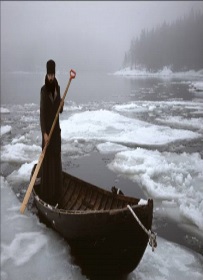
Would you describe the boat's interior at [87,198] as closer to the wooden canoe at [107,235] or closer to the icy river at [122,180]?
the wooden canoe at [107,235]

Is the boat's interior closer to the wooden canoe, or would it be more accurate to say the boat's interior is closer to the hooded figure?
the wooden canoe

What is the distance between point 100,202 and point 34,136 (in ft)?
33.0

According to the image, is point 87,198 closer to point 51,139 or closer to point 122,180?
point 51,139

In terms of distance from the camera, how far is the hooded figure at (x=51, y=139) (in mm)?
5164

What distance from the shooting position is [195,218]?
641cm

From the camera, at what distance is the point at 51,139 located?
5434 mm

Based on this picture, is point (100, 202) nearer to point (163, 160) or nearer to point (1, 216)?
point (1, 216)

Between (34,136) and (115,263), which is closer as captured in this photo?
(115,263)

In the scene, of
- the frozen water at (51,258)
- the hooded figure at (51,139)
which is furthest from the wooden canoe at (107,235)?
the hooded figure at (51,139)

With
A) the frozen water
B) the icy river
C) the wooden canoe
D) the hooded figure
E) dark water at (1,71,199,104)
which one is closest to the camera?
the wooden canoe

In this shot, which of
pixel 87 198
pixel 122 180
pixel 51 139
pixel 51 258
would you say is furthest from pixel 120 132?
pixel 51 258

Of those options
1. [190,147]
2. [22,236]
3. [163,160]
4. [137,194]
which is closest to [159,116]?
[190,147]

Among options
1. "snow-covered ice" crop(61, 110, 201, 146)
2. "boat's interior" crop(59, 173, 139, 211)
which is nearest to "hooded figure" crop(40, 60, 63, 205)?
"boat's interior" crop(59, 173, 139, 211)

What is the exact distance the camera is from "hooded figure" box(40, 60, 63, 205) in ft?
16.9
